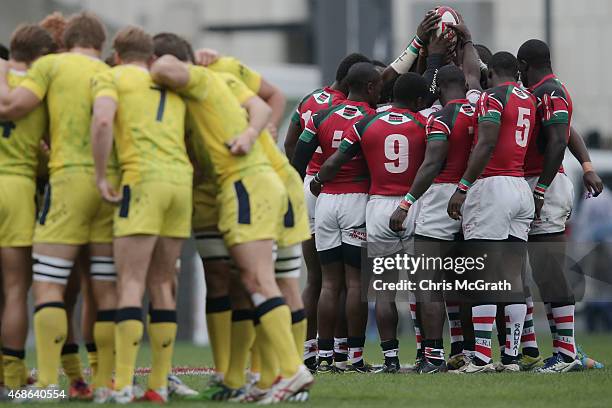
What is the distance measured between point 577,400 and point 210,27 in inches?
1490

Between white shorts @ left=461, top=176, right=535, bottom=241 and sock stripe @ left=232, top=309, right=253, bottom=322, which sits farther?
white shorts @ left=461, top=176, right=535, bottom=241

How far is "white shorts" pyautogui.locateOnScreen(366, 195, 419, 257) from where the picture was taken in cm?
1198

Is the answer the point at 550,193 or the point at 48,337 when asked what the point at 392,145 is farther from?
the point at 48,337

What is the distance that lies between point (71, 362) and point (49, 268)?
104cm

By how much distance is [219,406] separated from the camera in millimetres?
8992

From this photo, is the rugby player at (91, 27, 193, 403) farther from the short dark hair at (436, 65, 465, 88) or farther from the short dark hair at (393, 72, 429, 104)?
the short dark hair at (436, 65, 465, 88)

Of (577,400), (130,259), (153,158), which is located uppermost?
(153,158)

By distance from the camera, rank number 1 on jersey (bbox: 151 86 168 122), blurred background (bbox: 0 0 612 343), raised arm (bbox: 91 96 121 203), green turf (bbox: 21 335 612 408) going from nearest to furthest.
Answer: raised arm (bbox: 91 96 121 203)
number 1 on jersey (bbox: 151 86 168 122)
green turf (bbox: 21 335 612 408)
blurred background (bbox: 0 0 612 343)

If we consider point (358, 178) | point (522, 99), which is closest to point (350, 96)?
point (358, 178)

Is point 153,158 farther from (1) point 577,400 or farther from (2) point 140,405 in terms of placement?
(1) point 577,400

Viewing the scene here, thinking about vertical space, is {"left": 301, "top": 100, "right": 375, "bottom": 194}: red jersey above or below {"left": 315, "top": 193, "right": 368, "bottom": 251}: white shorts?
above

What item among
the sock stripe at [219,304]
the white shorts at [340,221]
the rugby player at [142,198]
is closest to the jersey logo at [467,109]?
the white shorts at [340,221]

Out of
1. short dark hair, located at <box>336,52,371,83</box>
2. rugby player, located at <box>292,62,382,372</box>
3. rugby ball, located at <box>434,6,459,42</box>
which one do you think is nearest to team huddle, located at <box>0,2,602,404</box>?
rugby player, located at <box>292,62,382,372</box>

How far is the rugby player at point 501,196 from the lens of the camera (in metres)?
11.5
